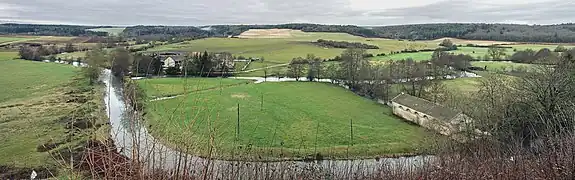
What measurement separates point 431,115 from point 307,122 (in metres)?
9.59

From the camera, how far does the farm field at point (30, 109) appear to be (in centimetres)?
2417

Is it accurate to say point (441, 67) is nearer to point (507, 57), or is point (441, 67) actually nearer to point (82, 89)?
point (507, 57)

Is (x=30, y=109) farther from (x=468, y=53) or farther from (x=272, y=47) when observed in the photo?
(x=468, y=53)

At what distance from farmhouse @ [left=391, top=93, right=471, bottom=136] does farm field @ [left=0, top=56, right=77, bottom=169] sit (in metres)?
22.8

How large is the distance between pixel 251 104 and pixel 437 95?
59.4 ft

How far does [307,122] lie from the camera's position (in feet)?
117

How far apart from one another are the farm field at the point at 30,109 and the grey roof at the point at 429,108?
25070 mm

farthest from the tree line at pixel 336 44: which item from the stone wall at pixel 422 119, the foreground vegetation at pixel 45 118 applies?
the stone wall at pixel 422 119

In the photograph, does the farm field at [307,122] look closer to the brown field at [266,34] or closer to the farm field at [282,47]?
the farm field at [282,47]

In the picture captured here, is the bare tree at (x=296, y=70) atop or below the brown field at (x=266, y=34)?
below

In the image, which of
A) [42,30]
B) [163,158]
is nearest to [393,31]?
[42,30]

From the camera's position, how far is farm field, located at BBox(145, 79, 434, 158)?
26.9m

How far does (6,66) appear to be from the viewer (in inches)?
2862

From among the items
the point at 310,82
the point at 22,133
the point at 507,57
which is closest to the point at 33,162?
the point at 22,133
